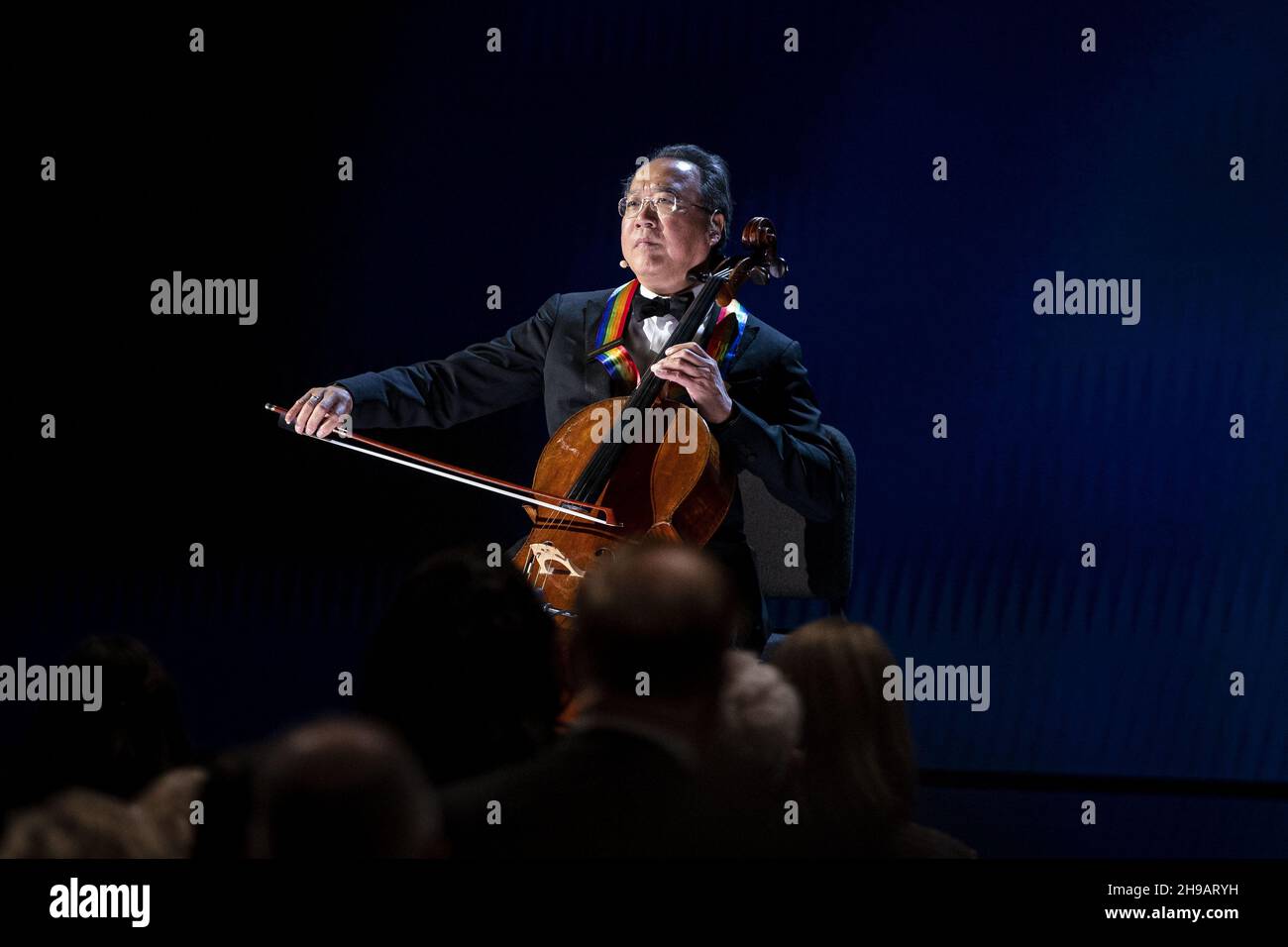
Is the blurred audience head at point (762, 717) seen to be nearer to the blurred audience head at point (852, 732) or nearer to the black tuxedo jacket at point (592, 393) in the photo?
the blurred audience head at point (852, 732)

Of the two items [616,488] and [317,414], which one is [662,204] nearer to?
[616,488]

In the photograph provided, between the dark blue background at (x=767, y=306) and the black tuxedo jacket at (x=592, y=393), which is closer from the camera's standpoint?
the black tuxedo jacket at (x=592, y=393)

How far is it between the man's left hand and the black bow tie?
0.30 metres

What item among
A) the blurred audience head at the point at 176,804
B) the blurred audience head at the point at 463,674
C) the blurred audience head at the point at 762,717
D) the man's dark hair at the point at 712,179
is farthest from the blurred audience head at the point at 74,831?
the man's dark hair at the point at 712,179

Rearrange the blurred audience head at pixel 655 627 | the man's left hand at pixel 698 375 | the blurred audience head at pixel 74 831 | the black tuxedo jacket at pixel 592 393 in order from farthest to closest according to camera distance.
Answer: the black tuxedo jacket at pixel 592 393 → the man's left hand at pixel 698 375 → the blurred audience head at pixel 655 627 → the blurred audience head at pixel 74 831

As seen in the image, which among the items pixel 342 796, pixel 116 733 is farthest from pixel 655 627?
pixel 116 733

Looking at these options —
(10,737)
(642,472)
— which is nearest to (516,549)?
(642,472)

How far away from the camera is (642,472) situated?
2727 mm

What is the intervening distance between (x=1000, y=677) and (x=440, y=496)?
1389 millimetres

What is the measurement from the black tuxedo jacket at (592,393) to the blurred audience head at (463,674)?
3.10ft

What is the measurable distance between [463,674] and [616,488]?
0.95 metres

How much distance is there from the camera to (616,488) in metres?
2.73

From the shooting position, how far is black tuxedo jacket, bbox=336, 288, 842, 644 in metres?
2.81

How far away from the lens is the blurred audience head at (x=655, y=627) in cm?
163
